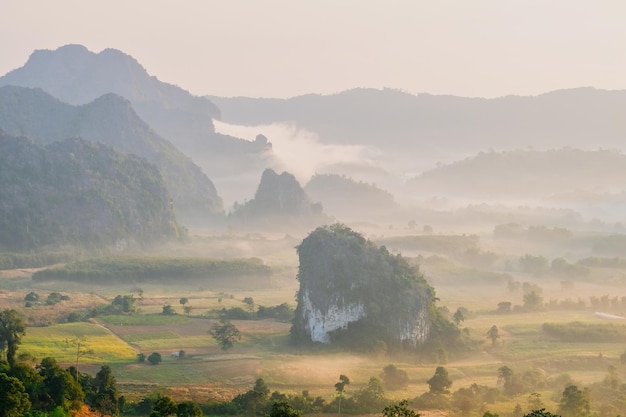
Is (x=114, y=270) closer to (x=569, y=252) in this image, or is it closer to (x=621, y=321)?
(x=621, y=321)

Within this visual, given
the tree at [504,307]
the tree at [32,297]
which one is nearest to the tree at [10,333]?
the tree at [32,297]

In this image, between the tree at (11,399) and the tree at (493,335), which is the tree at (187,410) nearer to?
the tree at (11,399)

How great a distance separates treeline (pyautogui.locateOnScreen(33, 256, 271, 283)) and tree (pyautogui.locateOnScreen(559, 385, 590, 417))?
102538 mm

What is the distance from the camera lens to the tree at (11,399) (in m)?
52.7

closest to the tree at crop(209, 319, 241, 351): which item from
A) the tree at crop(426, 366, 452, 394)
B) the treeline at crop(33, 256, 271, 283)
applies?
the tree at crop(426, 366, 452, 394)

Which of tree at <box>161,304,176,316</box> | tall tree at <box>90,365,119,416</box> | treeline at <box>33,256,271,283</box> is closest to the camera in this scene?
tall tree at <box>90,365,119,416</box>

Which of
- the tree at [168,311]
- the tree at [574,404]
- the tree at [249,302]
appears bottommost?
the tree at [574,404]

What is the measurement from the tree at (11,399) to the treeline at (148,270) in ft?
331

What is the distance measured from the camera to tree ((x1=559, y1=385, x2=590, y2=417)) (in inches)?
2598

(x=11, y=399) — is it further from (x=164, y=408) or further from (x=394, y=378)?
(x=394, y=378)

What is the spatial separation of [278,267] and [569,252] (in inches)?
3164

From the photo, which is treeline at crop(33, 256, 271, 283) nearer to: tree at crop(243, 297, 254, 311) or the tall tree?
tree at crop(243, 297, 254, 311)

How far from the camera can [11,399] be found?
5275cm

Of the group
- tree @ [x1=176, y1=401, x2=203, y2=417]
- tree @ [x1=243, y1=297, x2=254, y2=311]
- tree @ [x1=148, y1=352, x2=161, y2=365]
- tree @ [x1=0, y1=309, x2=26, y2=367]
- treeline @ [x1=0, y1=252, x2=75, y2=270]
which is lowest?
tree @ [x1=176, y1=401, x2=203, y2=417]
